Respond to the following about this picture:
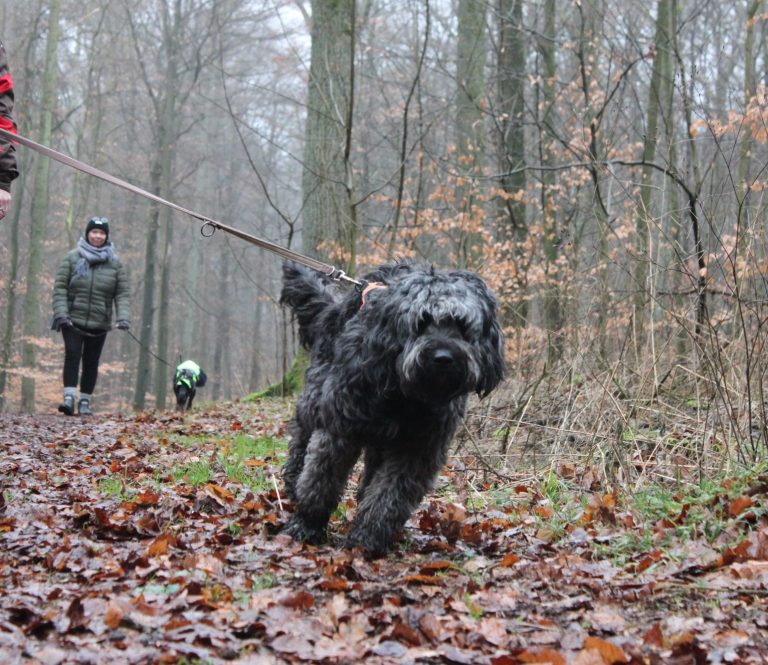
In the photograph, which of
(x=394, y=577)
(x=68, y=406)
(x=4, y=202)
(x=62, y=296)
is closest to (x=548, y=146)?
(x=62, y=296)

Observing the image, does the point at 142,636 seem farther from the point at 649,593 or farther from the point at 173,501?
the point at 173,501

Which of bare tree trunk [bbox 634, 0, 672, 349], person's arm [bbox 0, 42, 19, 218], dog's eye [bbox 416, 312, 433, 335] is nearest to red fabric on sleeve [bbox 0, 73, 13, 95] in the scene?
person's arm [bbox 0, 42, 19, 218]

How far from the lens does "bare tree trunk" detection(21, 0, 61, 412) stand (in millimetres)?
17844

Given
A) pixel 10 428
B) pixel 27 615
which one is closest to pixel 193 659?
pixel 27 615

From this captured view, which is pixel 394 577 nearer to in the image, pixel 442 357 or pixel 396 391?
pixel 396 391

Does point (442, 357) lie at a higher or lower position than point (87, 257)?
lower

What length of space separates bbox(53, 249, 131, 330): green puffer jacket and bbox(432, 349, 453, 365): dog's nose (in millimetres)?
7894

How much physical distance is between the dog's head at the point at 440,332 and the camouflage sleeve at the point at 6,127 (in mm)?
2357

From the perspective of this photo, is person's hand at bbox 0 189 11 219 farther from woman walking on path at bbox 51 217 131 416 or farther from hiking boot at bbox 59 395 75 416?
hiking boot at bbox 59 395 75 416

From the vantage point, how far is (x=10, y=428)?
875 cm

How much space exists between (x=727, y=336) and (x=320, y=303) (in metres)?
2.78

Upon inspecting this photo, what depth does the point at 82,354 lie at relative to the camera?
35.6 feet

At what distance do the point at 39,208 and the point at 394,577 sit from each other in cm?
1668

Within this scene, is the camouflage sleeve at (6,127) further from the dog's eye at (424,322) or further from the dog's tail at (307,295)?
the dog's eye at (424,322)
